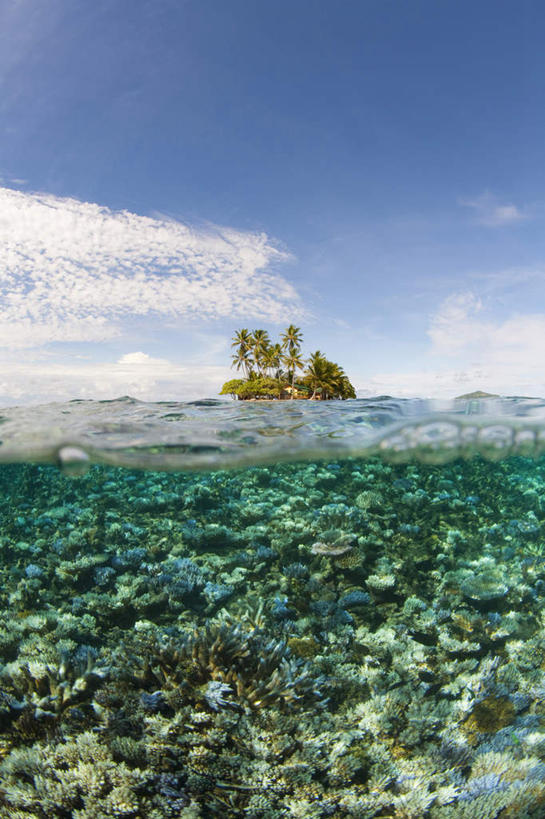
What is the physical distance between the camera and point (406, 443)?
8.48 metres

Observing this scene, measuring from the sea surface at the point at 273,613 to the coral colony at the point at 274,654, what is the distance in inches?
1.0

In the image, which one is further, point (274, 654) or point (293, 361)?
point (293, 361)

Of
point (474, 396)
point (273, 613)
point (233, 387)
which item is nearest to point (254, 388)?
point (233, 387)

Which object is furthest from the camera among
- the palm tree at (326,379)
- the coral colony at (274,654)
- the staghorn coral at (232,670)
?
the palm tree at (326,379)

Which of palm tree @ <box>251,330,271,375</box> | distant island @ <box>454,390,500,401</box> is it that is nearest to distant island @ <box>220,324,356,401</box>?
palm tree @ <box>251,330,271,375</box>

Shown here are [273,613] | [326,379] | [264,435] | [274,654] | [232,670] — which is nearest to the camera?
[232,670]

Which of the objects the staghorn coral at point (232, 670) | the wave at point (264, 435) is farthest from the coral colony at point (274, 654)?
the wave at point (264, 435)

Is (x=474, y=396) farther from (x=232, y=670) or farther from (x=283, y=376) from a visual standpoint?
(x=283, y=376)

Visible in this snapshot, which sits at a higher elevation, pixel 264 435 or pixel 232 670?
pixel 264 435

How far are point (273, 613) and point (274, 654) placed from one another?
754 millimetres

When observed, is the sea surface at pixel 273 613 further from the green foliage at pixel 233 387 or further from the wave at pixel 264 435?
the green foliage at pixel 233 387

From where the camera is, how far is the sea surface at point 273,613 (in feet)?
12.7

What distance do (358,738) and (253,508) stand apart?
11.0ft

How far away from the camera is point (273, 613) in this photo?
17.3ft
